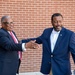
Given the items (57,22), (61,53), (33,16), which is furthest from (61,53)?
(33,16)

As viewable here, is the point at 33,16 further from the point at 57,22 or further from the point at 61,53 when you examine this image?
the point at 61,53

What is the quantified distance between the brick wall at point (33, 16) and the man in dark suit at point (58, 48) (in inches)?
119

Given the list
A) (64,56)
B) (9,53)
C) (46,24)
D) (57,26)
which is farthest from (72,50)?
(46,24)

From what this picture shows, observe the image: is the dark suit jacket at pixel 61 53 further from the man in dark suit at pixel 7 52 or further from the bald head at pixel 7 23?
the bald head at pixel 7 23

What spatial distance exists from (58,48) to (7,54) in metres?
0.79

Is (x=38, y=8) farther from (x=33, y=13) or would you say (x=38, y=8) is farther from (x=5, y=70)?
(x=5, y=70)

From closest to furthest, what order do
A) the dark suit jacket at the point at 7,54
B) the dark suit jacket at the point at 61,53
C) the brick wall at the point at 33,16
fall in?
the dark suit jacket at the point at 7,54
the dark suit jacket at the point at 61,53
the brick wall at the point at 33,16

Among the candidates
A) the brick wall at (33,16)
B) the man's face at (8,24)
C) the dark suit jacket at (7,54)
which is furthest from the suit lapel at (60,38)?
the brick wall at (33,16)

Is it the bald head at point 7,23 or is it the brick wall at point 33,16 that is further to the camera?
the brick wall at point 33,16

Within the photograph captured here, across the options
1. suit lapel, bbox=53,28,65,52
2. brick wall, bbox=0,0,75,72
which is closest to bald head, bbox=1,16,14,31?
suit lapel, bbox=53,28,65,52

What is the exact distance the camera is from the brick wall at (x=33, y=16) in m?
6.98

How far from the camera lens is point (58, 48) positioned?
3.89 m

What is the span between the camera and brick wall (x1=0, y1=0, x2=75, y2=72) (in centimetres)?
698

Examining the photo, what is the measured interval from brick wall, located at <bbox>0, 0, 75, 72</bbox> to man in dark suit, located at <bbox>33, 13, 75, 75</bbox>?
9.92ft
